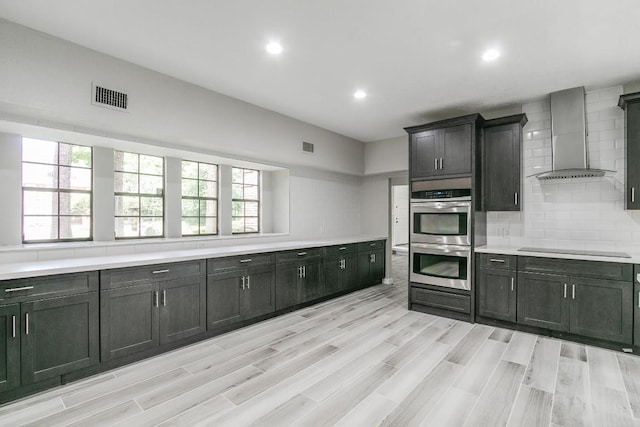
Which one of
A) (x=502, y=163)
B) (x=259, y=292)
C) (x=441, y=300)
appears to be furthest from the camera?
(x=441, y=300)

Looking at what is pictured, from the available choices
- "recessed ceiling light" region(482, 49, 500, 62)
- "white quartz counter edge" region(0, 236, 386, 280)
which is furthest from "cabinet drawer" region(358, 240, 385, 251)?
"recessed ceiling light" region(482, 49, 500, 62)

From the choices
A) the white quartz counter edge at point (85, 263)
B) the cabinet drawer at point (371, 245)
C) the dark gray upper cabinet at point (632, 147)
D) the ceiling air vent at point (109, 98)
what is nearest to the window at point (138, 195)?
the white quartz counter edge at point (85, 263)

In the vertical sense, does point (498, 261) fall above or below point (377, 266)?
above

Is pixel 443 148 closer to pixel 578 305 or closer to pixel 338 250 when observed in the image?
pixel 338 250

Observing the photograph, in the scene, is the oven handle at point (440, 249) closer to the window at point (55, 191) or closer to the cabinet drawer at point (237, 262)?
the cabinet drawer at point (237, 262)

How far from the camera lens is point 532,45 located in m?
2.68

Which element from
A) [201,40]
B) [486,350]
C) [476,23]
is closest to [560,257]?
[486,350]

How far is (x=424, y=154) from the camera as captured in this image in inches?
173

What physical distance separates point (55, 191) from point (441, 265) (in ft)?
15.1

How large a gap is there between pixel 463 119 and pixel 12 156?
489cm

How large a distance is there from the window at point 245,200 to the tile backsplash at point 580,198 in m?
3.68

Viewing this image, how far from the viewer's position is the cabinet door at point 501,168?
3.97 m

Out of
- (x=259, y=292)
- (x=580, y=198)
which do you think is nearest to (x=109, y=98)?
(x=259, y=292)

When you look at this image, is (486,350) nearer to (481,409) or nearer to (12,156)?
(481,409)
